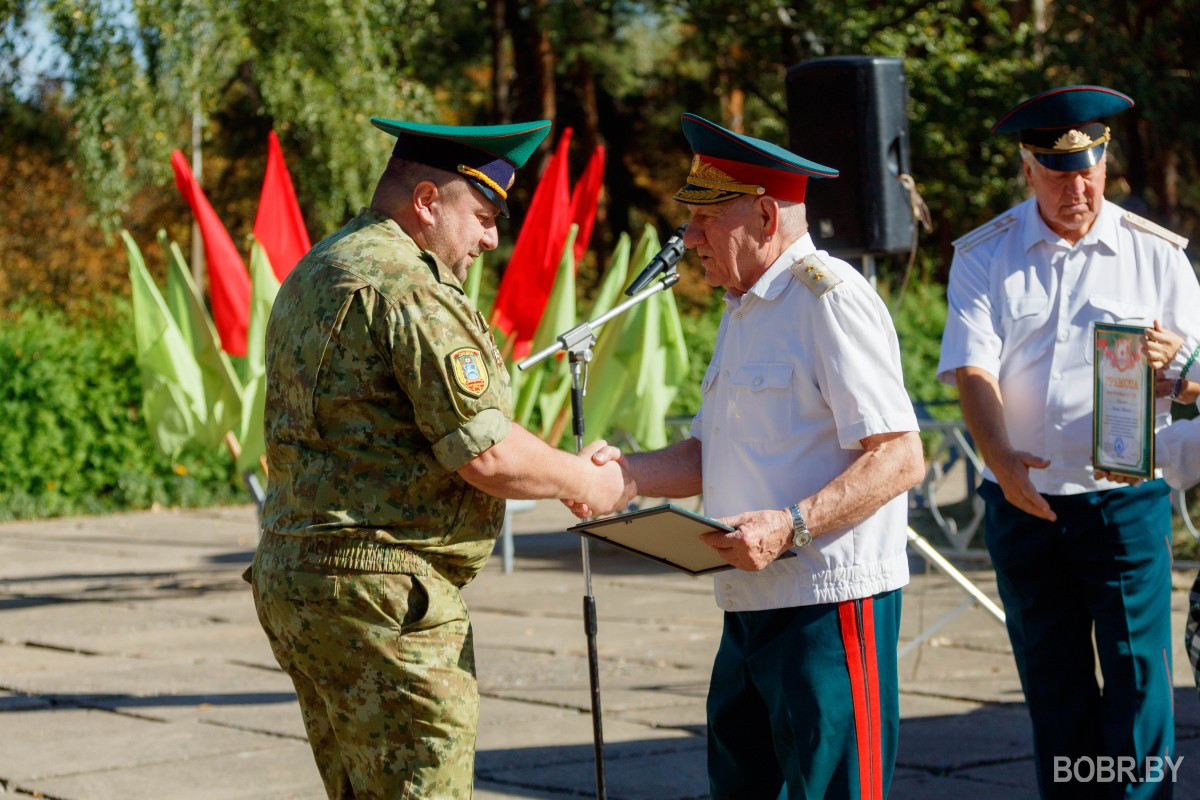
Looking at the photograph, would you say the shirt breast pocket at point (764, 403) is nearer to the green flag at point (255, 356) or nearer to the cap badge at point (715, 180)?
the cap badge at point (715, 180)

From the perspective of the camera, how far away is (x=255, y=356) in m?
9.25

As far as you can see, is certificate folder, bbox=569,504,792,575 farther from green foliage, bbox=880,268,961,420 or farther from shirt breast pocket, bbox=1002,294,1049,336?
green foliage, bbox=880,268,961,420

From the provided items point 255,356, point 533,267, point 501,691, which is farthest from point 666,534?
point 533,267

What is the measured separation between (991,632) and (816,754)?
550 cm

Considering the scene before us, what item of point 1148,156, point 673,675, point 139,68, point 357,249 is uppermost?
point 139,68

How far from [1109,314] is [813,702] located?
5.59ft

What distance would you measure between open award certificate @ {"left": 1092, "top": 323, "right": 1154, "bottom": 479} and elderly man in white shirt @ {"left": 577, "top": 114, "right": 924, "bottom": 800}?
93 centimetres

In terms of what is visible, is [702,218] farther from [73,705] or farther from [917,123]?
[917,123]

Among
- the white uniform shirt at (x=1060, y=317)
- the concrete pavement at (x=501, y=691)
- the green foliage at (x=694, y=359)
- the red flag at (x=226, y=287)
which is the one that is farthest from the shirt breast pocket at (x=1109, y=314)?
the green foliage at (x=694, y=359)

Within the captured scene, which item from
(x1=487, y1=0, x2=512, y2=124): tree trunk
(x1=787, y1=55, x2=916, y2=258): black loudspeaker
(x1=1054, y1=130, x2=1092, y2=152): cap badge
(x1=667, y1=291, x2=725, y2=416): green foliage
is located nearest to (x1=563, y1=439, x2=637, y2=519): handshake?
(x1=1054, y1=130, x2=1092, y2=152): cap badge

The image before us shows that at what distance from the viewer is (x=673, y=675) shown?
286 inches

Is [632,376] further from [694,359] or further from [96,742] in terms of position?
[694,359]

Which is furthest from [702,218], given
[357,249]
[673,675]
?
[673,675]

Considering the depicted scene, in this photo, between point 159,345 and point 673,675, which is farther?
point 159,345
